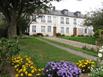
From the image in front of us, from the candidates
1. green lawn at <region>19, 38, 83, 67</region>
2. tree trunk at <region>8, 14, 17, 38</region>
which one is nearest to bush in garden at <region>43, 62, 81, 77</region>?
green lawn at <region>19, 38, 83, 67</region>

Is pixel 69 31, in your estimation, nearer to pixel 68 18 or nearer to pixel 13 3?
pixel 68 18

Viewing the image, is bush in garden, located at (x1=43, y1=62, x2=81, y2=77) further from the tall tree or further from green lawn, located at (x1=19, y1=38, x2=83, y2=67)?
the tall tree

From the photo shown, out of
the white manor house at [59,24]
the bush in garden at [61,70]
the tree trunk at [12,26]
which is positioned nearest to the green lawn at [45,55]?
the bush in garden at [61,70]

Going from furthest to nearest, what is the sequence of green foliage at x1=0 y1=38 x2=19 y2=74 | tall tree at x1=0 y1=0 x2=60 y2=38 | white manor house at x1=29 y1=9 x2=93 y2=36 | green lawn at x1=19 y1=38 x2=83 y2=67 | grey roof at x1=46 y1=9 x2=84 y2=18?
grey roof at x1=46 y1=9 x2=84 y2=18 → white manor house at x1=29 y1=9 x2=93 y2=36 → tall tree at x1=0 y1=0 x2=60 y2=38 → green lawn at x1=19 y1=38 x2=83 y2=67 → green foliage at x1=0 y1=38 x2=19 y2=74

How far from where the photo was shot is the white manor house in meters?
72.7

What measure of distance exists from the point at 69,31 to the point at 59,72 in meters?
71.0

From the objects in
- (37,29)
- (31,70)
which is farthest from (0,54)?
(37,29)

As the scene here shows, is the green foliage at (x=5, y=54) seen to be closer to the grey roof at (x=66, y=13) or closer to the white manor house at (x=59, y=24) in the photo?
the white manor house at (x=59, y=24)

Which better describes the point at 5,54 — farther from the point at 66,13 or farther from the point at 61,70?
the point at 66,13

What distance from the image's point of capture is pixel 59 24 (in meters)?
77.1

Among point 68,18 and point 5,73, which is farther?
point 68,18

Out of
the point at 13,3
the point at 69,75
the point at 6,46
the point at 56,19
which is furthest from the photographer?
the point at 56,19

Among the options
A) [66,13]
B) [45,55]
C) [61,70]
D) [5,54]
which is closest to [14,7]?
[45,55]

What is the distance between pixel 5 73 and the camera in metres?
10.4
